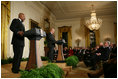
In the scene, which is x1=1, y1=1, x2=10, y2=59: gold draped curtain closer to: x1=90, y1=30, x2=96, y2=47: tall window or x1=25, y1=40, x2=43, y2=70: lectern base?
x1=25, y1=40, x2=43, y2=70: lectern base

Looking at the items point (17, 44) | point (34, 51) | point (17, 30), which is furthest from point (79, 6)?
point (34, 51)

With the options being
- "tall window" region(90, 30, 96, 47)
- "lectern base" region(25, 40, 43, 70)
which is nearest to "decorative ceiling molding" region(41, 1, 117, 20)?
"tall window" region(90, 30, 96, 47)

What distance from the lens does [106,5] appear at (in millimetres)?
10547

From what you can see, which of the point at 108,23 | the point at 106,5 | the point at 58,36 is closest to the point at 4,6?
the point at 106,5

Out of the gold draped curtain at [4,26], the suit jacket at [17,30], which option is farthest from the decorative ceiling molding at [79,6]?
the suit jacket at [17,30]

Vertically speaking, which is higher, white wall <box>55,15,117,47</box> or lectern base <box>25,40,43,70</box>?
white wall <box>55,15,117,47</box>

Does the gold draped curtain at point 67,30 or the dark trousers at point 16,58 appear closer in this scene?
the dark trousers at point 16,58

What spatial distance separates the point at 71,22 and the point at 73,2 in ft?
15.4

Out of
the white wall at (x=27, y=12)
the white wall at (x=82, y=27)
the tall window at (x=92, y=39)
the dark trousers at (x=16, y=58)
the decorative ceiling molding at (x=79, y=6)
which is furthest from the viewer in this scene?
the tall window at (x=92, y=39)

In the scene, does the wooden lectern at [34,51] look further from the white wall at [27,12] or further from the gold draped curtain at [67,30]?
the gold draped curtain at [67,30]

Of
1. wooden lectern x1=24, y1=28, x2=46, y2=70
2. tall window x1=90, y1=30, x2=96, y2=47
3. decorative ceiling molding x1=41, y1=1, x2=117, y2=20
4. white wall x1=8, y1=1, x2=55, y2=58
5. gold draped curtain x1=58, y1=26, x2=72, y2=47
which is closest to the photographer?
wooden lectern x1=24, y1=28, x2=46, y2=70

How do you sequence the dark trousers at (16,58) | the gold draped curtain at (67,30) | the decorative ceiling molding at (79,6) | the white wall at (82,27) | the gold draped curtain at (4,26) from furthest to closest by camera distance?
the gold draped curtain at (67,30) < the white wall at (82,27) < the decorative ceiling molding at (79,6) < the gold draped curtain at (4,26) < the dark trousers at (16,58)

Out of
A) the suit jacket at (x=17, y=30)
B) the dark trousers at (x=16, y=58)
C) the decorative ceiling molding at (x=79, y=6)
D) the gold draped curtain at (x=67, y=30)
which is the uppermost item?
the decorative ceiling molding at (x=79, y=6)

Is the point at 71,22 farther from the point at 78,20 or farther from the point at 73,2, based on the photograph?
the point at 73,2
